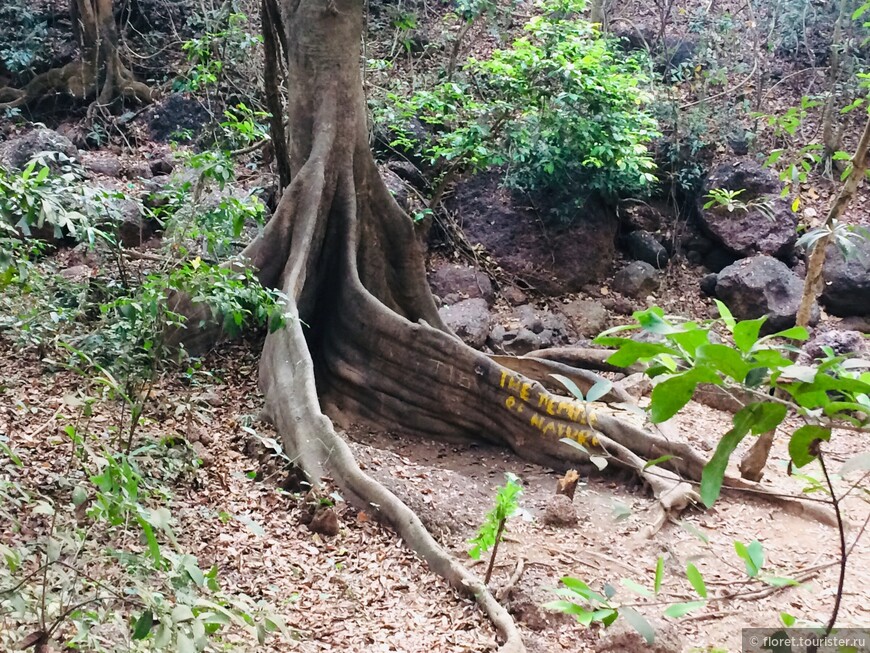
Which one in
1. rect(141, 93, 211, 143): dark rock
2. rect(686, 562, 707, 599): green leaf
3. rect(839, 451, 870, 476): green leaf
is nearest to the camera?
rect(839, 451, 870, 476): green leaf

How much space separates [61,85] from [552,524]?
10.7 meters

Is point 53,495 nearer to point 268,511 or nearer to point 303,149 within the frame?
point 268,511

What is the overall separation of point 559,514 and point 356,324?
8.20ft

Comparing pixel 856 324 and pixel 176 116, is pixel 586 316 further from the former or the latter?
pixel 176 116

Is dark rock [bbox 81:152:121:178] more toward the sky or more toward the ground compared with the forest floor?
more toward the sky

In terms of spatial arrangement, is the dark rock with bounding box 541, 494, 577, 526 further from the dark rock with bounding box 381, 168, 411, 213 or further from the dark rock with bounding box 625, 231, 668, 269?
the dark rock with bounding box 625, 231, 668, 269

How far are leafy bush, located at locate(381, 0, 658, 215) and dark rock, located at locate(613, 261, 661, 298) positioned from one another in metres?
1.29

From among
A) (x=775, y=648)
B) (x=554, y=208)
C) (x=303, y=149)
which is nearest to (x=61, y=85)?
(x=303, y=149)

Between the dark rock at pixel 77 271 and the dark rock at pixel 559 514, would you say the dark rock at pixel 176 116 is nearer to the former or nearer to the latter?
the dark rock at pixel 77 271

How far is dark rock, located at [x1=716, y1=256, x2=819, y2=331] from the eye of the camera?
10.3m

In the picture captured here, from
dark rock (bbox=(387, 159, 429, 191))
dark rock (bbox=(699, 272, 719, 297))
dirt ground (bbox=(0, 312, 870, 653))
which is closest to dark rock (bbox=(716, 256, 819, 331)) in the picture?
dark rock (bbox=(699, 272, 719, 297))

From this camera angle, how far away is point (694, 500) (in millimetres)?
4980

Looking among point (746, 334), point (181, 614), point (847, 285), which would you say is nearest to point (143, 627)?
point (181, 614)

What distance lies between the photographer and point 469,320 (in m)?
9.17
